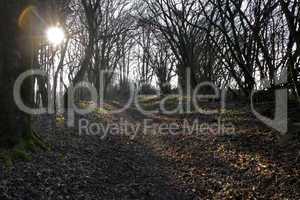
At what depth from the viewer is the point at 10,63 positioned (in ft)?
30.6

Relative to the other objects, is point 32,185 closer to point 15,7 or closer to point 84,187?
point 84,187

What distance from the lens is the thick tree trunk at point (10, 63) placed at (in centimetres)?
928

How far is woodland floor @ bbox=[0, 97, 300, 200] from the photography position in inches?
299

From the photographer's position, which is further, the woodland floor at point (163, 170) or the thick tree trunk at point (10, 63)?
the thick tree trunk at point (10, 63)

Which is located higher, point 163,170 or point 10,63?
point 10,63

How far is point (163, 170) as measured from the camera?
1075cm

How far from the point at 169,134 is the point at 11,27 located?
9.26 m

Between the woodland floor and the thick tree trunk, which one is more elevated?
the thick tree trunk

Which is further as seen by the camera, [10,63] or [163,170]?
[163,170]

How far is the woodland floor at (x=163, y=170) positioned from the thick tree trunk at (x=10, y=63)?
0.87 meters

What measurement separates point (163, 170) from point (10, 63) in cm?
496

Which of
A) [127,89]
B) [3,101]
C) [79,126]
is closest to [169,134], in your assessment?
[79,126]

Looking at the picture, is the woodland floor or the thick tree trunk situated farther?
the thick tree trunk

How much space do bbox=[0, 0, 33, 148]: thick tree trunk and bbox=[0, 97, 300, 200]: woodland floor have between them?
866mm
